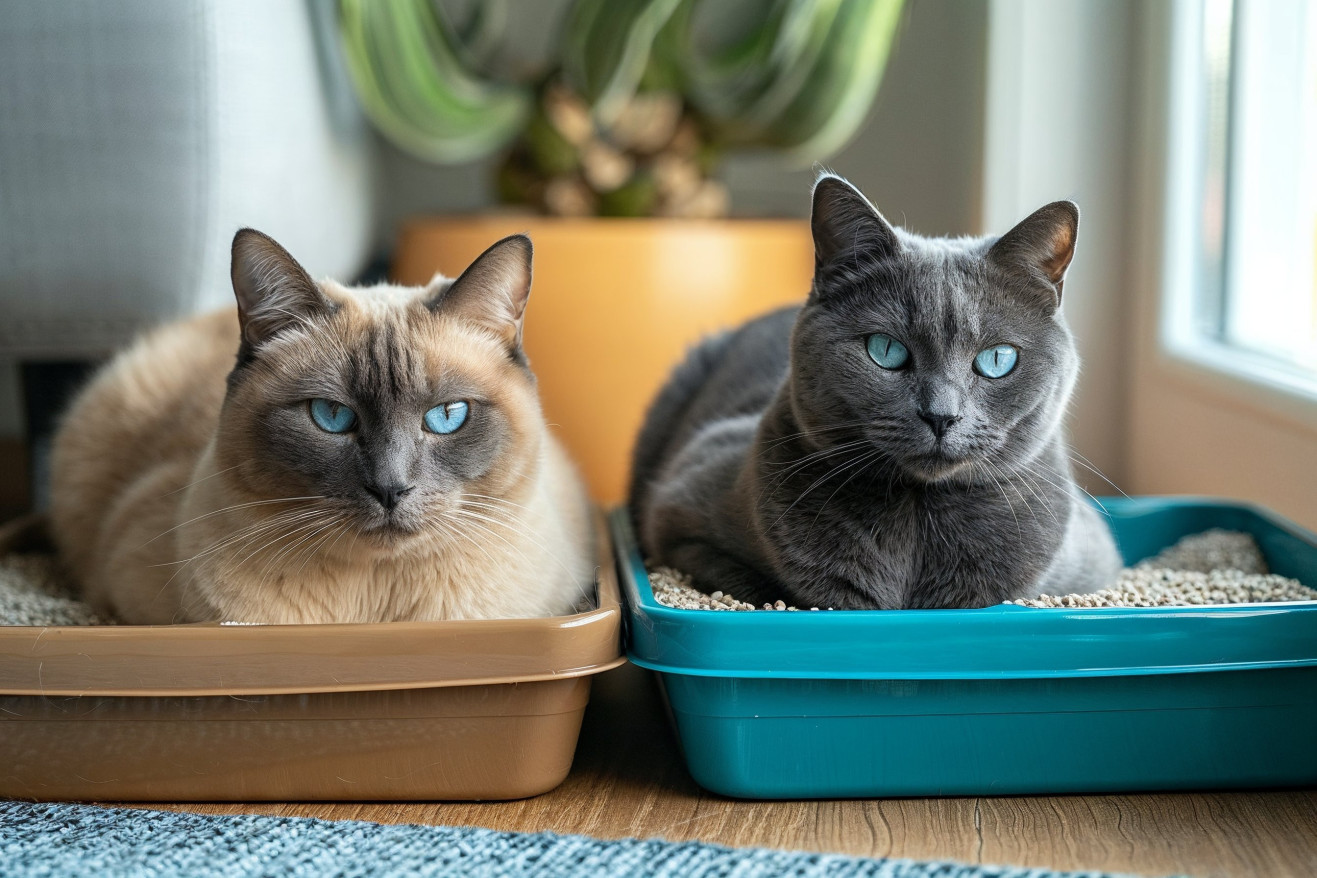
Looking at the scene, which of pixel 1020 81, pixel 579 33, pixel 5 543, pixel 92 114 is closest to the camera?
pixel 92 114

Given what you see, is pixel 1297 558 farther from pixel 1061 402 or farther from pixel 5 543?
pixel 5 543

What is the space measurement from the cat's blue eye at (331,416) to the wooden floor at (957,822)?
38 centimetres

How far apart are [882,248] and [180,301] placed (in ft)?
3.29

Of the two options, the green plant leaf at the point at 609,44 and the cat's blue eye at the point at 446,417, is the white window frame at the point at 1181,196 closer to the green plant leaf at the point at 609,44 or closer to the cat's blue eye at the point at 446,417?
the green plant leaf at the point at 609,44

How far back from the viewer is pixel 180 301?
5.16 ft

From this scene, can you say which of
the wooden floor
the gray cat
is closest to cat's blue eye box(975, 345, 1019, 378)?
the gray cat

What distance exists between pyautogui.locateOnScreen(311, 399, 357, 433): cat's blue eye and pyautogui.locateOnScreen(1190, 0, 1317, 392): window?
124 centimetres

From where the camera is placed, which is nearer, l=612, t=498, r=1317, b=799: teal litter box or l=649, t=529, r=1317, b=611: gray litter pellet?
l=612, t=498, r=1317, b=799: teal litter box

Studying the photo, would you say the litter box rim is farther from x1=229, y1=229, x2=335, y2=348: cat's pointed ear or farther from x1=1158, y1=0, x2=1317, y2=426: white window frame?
x1=1158, y1=0, x2=1317, y2=426: white window frame

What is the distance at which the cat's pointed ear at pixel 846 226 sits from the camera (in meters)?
1.11

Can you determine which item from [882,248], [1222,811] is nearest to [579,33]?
[882,248]

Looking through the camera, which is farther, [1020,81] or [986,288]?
[1020,81]

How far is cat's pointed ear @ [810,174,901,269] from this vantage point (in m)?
1.11

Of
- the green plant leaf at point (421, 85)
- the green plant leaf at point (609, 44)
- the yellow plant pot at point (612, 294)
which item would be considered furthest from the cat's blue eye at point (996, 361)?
the green plant leaf at point (421, 85)
